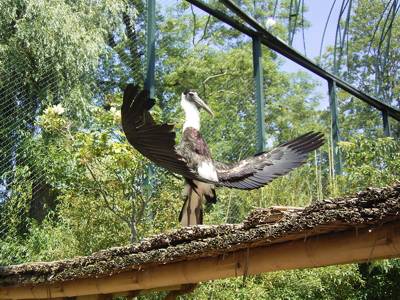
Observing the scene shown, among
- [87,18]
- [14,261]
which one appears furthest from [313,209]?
[87,18]

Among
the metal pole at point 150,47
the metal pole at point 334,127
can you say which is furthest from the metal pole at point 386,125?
the metal pole at point 150,47

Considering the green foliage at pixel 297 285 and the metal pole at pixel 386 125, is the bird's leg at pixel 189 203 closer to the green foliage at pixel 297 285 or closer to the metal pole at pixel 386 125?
the green foliage at pixel 297 285

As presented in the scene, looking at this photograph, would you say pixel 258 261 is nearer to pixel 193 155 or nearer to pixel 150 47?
pixel 193 155

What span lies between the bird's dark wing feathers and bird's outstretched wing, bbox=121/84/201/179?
2.29 ft

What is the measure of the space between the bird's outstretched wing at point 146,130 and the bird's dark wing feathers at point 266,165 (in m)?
0.70

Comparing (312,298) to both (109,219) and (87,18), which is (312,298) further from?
(87,18)

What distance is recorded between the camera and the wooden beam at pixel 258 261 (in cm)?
195

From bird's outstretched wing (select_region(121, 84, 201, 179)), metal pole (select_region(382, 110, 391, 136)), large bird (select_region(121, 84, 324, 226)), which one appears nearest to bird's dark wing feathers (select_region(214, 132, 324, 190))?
large bird (select_region(121, 84, 324, 226))

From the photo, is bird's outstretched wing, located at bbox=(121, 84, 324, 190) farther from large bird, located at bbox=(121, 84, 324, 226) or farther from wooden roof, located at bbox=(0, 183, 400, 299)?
wooden roof, located at bbox=(0, 183, 400, 299)

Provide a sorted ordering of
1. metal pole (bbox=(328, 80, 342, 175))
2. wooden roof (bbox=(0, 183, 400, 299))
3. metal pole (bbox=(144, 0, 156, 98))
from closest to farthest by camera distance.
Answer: wooden roof (bbox=(0, 183, 400, 299))
metal pole (bbox=(144, 0, 156, 98))
metal pole (bbox=(328, 80, 342, 175))

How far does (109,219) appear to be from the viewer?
5.09 m

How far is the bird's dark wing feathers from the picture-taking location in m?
4.14

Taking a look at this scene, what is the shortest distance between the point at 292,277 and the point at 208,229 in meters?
3.07

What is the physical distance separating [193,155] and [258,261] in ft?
5.00
